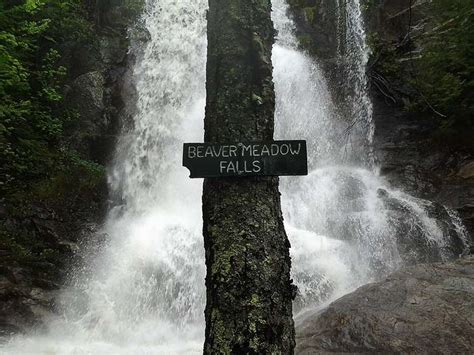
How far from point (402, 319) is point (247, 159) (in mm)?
2943

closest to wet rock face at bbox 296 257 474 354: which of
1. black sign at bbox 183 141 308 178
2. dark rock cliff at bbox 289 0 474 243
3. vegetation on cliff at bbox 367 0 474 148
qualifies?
black sign at bbox 183 141 308 178

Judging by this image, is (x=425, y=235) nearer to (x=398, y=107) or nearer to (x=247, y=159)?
(x=398, y=107)

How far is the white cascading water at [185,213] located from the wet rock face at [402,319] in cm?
232

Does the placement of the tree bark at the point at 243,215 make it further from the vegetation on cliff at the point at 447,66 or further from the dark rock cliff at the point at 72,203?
the vegetation on cliff at the point at 447,66

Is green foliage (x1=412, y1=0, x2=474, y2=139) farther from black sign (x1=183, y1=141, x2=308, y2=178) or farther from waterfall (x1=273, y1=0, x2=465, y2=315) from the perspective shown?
black sign (x1=183, y1=141, x2=308, y2=178)

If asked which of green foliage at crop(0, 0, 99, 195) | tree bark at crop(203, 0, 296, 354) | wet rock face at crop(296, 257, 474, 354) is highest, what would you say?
green foliage at crop(0, 0, 99, 195)

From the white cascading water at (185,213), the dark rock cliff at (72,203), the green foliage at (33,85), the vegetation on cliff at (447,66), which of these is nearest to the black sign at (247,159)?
the white cascading water at (185,213)

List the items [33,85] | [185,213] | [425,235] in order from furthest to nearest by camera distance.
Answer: [33,85] < [185,213] < [425,235]

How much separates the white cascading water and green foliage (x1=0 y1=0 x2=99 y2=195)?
1.91 metres

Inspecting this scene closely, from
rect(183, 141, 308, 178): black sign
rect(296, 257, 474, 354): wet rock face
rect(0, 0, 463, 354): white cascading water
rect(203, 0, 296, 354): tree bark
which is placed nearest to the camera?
rect(203, 0, 296, 354): tree bark

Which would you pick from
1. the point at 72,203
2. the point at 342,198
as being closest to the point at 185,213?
the point at 72,203

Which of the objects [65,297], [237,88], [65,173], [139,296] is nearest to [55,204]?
[65,173]

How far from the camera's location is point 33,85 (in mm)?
11656

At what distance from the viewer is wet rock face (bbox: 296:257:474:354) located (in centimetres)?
386
